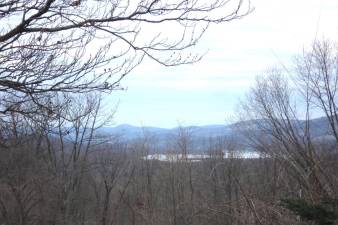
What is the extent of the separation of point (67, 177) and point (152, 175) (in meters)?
14.6

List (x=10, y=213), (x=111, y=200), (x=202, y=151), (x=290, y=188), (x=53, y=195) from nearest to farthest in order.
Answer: (x=290, y=188)
(x=10, y=213)
(x=53, y=195)
(x=111, y=200)
(x=202, y=151)

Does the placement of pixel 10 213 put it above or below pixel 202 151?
below

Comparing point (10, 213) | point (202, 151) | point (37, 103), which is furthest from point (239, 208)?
point (202, 151)

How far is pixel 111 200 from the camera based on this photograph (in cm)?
4709

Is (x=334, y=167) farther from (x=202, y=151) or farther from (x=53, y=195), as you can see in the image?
(x=202, y=151)

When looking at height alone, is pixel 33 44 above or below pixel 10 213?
above

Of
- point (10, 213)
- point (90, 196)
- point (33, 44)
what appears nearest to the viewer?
point (33, 44)

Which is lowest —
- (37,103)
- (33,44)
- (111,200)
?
(111,200)

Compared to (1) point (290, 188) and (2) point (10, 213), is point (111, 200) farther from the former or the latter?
(1) point (290, 188)

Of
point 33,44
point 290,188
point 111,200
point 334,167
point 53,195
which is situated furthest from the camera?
point 111,200

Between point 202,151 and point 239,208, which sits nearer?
point 239,208

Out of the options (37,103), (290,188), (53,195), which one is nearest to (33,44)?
(37,103)

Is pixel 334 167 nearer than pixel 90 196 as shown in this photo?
Yes

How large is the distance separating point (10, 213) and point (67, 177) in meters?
6.78
